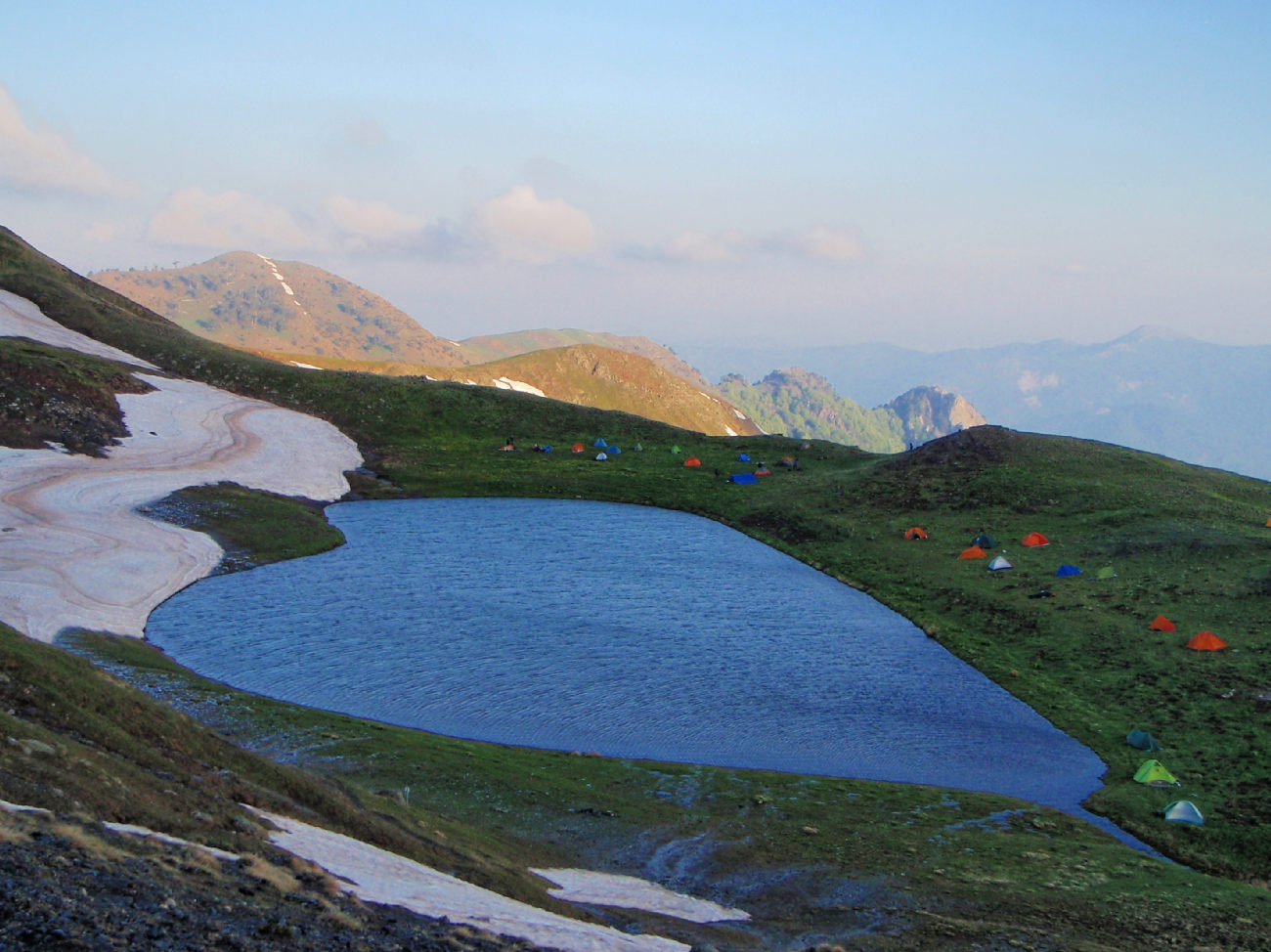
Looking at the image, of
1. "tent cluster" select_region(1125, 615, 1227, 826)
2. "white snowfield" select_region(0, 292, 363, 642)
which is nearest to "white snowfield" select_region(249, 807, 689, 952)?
"tent cluster" select_region(1125, 615, 1227, 826)

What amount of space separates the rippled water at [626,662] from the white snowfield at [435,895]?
1916cm

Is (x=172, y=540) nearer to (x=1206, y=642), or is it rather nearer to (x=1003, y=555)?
(x=1003, y=555)

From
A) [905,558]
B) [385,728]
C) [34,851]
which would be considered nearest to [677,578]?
[905,558]

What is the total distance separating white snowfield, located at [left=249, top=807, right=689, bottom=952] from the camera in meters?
20.3

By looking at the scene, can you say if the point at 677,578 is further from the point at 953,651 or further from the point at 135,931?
the point at 135,931

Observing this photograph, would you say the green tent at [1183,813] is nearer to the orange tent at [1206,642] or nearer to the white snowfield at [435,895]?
the orange tent at [1206,642]

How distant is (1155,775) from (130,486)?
75.5 meters

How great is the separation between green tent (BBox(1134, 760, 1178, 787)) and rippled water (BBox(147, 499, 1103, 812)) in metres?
2.18

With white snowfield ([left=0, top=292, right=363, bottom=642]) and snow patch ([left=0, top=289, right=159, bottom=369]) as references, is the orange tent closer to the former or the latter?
white snowfield ([left=0, top=292, right=363, bottom=642])

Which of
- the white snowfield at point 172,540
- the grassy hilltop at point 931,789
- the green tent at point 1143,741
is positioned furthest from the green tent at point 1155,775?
the white snowfield at point 172,540

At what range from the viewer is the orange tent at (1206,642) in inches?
2226

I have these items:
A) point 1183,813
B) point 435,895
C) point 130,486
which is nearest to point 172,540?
point 130,486

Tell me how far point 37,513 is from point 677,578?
46.2 meters

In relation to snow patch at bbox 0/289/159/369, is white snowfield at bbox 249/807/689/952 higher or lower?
lower
